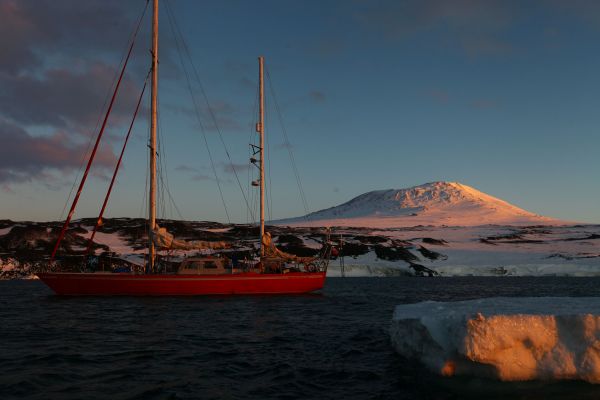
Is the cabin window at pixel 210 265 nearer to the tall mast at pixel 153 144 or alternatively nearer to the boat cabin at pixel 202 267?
the boat cabin at pixel 202 267

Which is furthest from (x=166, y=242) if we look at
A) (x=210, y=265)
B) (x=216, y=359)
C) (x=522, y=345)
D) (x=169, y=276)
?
(x=522, y=345)

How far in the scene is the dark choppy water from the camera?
471 inches

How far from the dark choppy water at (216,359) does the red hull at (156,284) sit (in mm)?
6788

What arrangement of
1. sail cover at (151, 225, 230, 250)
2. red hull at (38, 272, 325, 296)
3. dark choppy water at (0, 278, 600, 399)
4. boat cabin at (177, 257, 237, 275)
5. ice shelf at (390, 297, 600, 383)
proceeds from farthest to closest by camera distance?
sail cover at (151, 225, 230, 250)
boat cabin at (177, 257, 237, 275)
red hull at (38, 272, 325, 296)
dark choppy water at (0, 278, 600, 399)
ice shelf at (390, 297, 600, 383)

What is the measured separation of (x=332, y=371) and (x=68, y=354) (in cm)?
889

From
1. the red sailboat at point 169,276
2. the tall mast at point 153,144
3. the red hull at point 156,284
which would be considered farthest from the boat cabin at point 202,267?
the tall mast at point 153,144

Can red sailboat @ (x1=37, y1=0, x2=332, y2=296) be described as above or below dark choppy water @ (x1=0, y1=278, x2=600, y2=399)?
above

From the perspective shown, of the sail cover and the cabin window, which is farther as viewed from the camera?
the cabin window

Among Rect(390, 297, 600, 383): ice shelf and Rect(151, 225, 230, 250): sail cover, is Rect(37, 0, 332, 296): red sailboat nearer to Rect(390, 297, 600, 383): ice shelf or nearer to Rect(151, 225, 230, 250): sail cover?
Rect(151, 225, 230, 250): sail cover

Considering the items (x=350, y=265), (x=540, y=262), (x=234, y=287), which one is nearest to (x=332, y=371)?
(x=234, y=287)

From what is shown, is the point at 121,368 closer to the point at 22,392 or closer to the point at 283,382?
the point at 22,392

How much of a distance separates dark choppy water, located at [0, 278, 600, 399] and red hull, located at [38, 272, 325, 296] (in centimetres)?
679

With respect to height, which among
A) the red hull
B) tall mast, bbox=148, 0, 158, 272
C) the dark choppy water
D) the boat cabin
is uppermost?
tall mast, bbox=148, 0, 158, 272

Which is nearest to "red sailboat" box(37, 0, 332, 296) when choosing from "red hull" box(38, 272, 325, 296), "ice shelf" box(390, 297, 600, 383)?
"red hull" box(38, 272, 325, 296)
